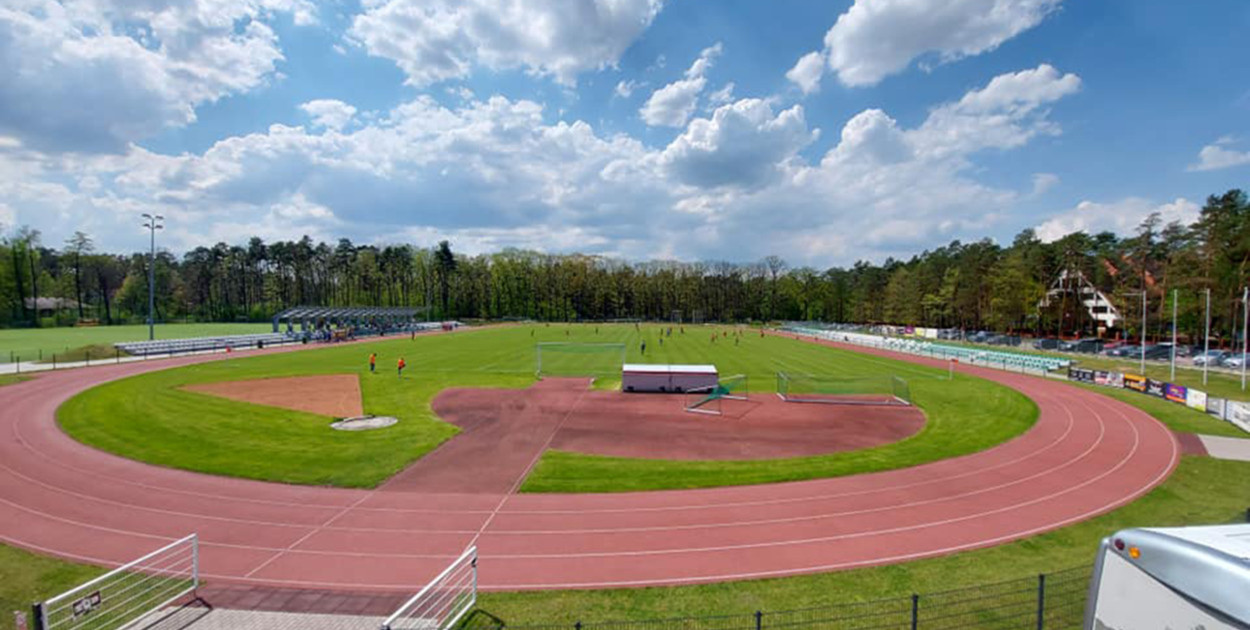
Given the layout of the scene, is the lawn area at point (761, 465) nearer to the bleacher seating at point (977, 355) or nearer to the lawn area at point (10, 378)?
the bleacher seating at point (977, 355)

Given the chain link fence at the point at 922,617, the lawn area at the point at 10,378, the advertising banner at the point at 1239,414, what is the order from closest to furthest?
the chain link fence at the point at 922,617
the advertising banner at the point at 1239,414
the lawn area at the point at 10,378

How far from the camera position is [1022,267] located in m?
80.1

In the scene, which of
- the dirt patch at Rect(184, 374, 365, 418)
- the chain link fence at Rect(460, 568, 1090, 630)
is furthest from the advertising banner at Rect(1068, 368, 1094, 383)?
the dirt patch at Rect(184, 374, 365, 418)

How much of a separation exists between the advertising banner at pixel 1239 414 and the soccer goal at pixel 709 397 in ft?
81.6

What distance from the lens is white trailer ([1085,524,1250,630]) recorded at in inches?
206

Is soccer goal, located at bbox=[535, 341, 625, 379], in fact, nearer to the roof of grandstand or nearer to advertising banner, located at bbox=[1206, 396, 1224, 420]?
the roof of grandstand

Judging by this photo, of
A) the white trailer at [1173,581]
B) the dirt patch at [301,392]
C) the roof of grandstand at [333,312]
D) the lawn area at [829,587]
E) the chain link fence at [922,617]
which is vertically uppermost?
the roof of grandstand at [333,312]

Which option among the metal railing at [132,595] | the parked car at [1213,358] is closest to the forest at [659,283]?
the parked car at [1213,358]

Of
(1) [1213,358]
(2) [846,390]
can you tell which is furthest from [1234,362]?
(2) [846,390]

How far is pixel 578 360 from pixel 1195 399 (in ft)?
141

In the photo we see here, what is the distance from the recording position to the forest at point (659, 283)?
6331cm

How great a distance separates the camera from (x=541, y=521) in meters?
14.7

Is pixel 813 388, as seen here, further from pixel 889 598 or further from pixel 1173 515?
pixel 889 598

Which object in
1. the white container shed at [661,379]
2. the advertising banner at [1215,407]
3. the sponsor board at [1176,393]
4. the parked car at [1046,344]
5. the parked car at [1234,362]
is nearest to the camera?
the advertising banner at [1215,407]
